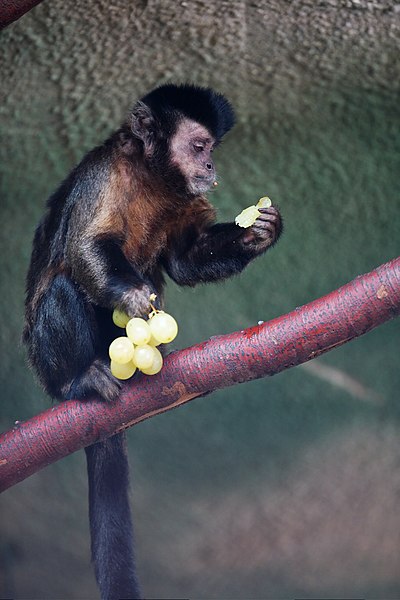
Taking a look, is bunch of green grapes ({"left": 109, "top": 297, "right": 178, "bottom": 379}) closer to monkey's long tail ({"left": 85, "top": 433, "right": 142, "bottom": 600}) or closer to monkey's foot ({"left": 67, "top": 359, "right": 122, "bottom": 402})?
monkey's foot ({"left": 67, "top": 359, "right": 122, "bottom": 402})

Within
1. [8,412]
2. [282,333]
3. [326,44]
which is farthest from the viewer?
[8,412]

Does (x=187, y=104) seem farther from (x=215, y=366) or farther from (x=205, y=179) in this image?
(x=215, y=366)

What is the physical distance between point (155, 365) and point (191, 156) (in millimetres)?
1019

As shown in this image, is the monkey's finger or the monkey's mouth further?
the monkey's mouth

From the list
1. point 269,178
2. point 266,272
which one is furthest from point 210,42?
point 266,272

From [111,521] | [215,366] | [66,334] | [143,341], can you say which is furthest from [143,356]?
[111,521]

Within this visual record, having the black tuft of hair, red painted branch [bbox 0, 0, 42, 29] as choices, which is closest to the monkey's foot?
the black tuft of hair

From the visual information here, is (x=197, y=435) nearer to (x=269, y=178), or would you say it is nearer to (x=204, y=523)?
(x=204, y=523)

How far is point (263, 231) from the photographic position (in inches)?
122

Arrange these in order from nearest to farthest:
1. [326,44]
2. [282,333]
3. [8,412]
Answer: [282,333], [326,44], [8,412]

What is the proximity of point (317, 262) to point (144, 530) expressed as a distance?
1598 millimetres

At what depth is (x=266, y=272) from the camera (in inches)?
180

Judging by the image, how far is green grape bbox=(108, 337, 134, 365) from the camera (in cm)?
260

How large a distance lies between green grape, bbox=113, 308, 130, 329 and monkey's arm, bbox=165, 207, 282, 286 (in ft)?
1.41
